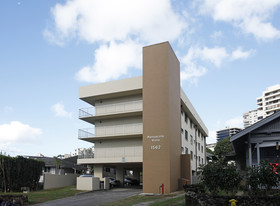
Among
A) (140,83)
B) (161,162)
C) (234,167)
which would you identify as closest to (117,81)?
(140,83)

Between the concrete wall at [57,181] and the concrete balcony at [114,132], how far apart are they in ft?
19.5

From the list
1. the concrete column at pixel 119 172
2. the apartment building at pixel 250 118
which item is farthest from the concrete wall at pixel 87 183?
the apartment building at pixel 250 118

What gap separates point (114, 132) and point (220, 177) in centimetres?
2285

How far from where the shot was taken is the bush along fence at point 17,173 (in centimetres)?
3136

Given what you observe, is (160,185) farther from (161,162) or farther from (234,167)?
(234,167)

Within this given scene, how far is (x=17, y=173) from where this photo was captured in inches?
1284

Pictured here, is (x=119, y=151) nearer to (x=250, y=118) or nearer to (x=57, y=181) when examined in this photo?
(x=57, y=181)

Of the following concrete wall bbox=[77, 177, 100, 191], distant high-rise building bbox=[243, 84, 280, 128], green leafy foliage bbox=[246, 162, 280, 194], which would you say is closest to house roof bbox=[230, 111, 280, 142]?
green leafy foliage bbox=[246, 162, 280, 194]

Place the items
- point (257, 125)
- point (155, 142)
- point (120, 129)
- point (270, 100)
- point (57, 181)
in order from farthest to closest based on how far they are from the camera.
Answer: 1. point (270, 100)
2. point (57, 181)
3. point (120, 129)
4. point (155, 142)
5. point (257, 125)

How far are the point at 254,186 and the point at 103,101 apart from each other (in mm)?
27124

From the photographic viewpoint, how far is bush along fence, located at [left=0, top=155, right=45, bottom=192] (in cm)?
3136

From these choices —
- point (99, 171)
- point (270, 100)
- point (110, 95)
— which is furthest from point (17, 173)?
point (270, 100)

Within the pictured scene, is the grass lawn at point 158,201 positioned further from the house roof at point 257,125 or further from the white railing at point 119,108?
the white railing at point 119,108

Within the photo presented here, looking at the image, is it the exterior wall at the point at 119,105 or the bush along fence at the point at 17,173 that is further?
the exterior wall at the point at 119,105
